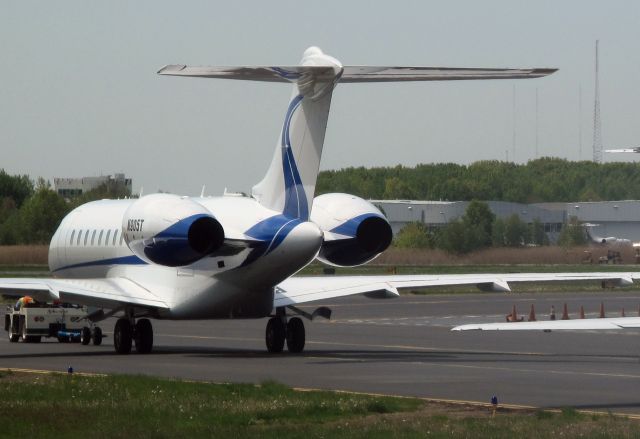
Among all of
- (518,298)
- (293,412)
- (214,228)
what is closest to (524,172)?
(518,298)

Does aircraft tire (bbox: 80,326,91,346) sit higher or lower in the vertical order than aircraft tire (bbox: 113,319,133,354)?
lower

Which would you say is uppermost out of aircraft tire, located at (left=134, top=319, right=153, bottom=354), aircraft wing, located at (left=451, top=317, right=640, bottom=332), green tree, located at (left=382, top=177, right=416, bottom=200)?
green tree, located at (left=382, top=177, right=416, bottom=200)

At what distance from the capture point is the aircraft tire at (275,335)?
3108cm

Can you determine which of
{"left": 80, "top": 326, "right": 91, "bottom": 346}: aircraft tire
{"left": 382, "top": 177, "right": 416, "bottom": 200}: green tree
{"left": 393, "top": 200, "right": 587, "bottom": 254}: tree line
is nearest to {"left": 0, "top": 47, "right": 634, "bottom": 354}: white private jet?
{"left": 80, "top": 326, "right": 91, "bottom": 346}: aircraft tire

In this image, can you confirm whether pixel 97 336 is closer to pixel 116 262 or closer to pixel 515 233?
pixel 116 262

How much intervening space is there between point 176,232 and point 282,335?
5.08 meters

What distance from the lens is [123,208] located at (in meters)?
35.2

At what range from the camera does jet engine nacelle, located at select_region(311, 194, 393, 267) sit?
29141 mm

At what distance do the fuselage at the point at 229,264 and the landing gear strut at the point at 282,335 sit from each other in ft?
2.92

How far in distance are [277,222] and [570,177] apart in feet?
286

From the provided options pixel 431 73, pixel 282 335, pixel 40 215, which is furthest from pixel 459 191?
pixel 431 73

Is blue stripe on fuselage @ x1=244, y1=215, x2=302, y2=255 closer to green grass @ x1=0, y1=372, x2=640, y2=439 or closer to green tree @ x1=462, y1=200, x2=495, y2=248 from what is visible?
green grass @ x1=0, y1=372, x2=640, y2=439

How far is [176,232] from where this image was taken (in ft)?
89.0

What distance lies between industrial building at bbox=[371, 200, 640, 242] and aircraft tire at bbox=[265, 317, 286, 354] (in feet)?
225
